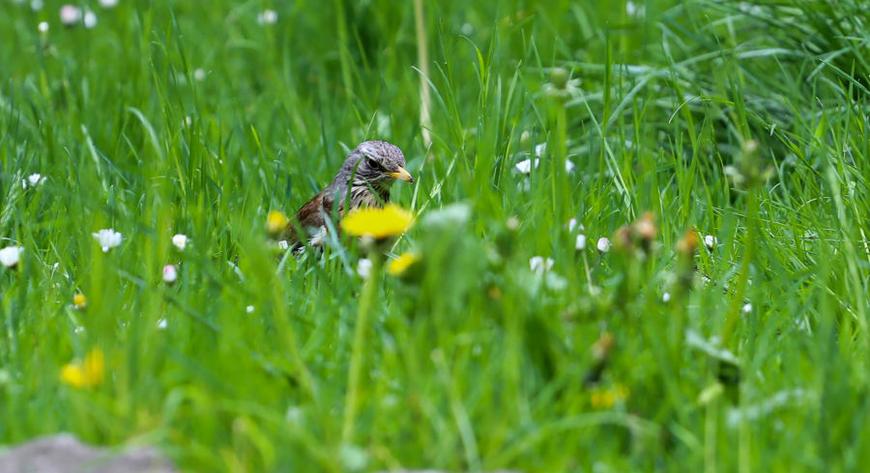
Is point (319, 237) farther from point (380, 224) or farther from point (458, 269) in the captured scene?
point (458, 269)

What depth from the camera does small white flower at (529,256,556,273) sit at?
3213mm

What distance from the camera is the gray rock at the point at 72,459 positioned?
2381mm

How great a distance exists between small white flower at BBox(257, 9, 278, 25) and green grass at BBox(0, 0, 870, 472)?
0.11 meters

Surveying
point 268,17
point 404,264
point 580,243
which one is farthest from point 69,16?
point 404,264

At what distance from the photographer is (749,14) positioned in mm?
5078

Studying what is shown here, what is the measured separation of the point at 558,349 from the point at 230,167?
7.15 feet

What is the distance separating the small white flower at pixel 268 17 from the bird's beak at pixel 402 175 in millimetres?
1690

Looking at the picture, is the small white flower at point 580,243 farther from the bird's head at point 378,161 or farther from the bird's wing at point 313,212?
the bird's head at point 378,161

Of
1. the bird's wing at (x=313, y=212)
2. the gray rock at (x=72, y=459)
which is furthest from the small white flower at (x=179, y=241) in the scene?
the gray rock at (x=72, y=459)

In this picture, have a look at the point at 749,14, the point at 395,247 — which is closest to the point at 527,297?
the point at 395,247

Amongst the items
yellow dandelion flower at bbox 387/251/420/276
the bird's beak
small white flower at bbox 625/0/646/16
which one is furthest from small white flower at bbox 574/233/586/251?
small white flower at bbox 625/0/646/16

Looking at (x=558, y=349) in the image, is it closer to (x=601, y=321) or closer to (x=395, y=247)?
(x=601, y=321)

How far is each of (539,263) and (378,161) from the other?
63.6 inches

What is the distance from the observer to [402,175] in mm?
4758
